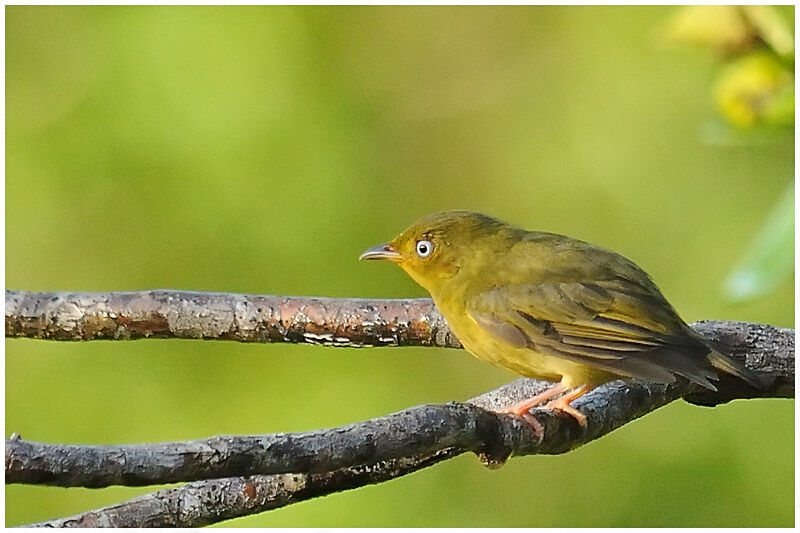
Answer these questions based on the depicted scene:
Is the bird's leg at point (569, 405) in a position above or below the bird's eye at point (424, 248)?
below

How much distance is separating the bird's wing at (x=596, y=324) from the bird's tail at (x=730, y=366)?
0.03 meters

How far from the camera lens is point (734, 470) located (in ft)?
11.7

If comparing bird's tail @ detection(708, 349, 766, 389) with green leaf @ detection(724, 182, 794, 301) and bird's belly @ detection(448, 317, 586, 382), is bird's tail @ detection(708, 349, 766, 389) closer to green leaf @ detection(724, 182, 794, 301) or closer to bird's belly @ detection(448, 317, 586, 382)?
bird's belly @ detection(448, 317, 586, 382)

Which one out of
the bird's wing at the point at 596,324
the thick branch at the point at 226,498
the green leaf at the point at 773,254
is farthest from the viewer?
the bird's wing at the point at 596,324

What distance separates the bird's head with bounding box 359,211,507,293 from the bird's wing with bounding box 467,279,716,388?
0.13 meters

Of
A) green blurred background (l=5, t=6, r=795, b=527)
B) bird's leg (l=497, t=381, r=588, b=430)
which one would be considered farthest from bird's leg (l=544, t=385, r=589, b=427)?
green blurred background (l=5, t=6, r=795, b=527)

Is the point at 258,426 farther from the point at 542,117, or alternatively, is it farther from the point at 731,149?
the point at 731,149

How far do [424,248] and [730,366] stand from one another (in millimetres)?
769

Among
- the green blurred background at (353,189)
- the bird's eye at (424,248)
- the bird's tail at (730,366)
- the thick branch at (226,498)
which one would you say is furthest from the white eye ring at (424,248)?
the green blurred background at (353,189)

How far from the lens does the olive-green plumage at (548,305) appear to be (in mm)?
2383

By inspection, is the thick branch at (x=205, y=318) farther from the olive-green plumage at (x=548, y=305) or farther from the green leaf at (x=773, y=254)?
the green leaf at (x=773, y=254)

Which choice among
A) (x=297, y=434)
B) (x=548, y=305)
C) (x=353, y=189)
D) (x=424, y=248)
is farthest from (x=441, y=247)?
(x=353, y=189)

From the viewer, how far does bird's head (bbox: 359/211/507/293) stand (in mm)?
2646

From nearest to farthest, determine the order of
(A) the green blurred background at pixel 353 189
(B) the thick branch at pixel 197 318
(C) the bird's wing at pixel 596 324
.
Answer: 1. (C) the bird's wing at pixel 596 324
2. (B) the thick branch at pixel 197 318
3. (A) the green blurred background at pixel 353 189
